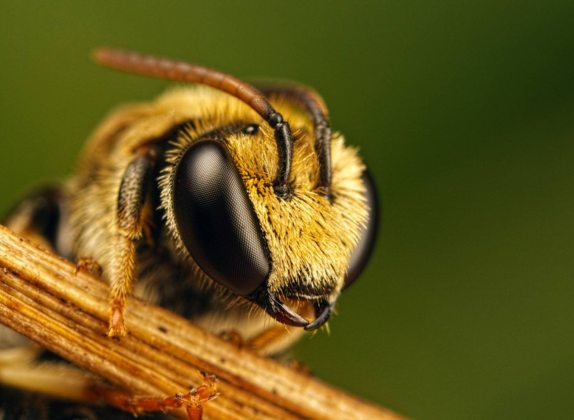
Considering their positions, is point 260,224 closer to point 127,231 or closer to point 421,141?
point 127,231

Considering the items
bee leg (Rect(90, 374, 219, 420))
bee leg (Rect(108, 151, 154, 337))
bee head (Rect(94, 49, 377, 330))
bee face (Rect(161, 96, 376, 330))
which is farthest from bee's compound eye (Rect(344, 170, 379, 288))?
bee leg (Rect(108, 151, 154, 337))

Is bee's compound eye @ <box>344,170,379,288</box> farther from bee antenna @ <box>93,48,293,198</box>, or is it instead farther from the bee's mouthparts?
bee antenna @ <box>93,48,293,198</box>

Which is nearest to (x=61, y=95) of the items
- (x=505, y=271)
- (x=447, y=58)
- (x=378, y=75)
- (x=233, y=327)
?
(x=378, y=75)

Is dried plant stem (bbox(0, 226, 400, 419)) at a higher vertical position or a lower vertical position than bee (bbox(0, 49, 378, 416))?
lower

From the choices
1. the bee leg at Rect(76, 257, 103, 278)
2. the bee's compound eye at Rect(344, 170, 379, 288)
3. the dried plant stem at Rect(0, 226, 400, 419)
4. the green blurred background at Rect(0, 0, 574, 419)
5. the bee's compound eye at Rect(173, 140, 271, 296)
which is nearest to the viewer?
the bee's compound eye at Rect(173, 140, 271, 296)

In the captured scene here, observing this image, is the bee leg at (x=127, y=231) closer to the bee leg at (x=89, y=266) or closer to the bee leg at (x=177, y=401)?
A: the bee leg at (x=89, y=266)

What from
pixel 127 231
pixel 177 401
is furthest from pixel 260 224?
pixel 177 401

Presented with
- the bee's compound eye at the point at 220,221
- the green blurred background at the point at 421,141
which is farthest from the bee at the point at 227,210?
the green blurred background at the point at 421,141
